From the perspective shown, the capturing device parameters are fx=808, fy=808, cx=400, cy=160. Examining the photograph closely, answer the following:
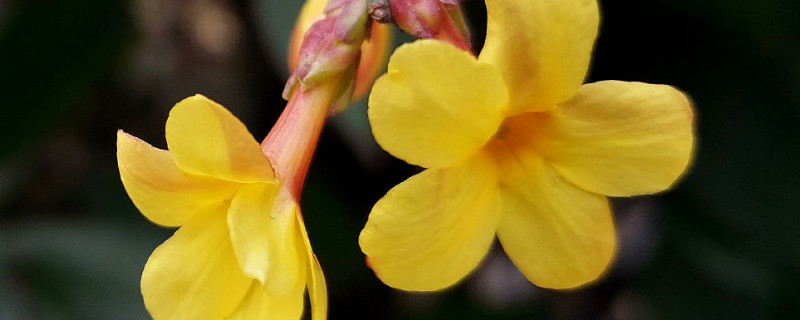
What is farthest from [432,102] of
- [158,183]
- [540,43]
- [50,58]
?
[50,58]

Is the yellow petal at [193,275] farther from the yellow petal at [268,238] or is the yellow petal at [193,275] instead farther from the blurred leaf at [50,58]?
the blurred leaf at [50,58]

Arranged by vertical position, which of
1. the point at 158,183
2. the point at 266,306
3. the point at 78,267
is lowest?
the point at 78,267

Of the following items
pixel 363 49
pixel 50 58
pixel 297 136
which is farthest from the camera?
pixel 50 58

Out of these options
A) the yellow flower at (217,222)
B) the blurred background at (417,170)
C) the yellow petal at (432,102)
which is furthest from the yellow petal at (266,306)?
the blurred background at (417,170)

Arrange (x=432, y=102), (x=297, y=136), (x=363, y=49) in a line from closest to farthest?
(x=432, y=102) < (x=297, y=136) < (x=363, y=49)

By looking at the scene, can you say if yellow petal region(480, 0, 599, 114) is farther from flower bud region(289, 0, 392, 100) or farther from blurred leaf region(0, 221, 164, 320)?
blurred leaf region(0, 221, 164, 320)

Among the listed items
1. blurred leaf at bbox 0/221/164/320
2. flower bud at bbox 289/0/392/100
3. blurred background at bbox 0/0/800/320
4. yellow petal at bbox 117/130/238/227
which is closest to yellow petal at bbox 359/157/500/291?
yellow petal at bbox 117/130/238/227

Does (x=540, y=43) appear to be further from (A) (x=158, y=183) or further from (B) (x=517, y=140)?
(A) (x=158, y=183)

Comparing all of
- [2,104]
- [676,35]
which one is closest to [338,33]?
[676,35]
